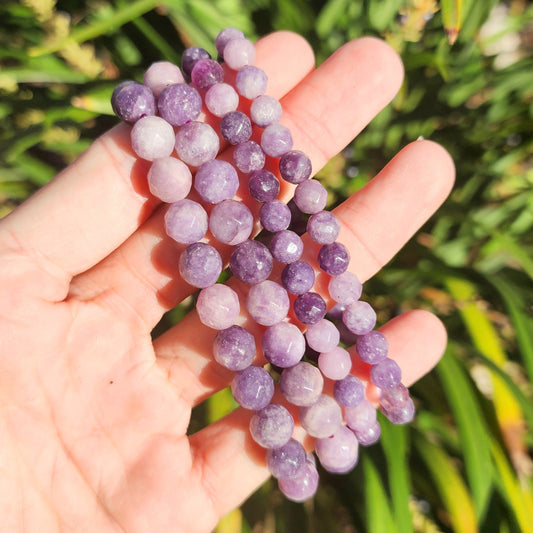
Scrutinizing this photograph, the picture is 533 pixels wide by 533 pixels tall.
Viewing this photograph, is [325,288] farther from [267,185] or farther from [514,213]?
[514,213]

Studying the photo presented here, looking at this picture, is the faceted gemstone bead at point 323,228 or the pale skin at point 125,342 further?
A: the faceted gemstone bead at point 323,228

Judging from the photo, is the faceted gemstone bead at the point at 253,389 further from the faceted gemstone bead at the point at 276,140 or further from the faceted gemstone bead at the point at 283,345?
the faceted gemstone bead at the point at 276,140

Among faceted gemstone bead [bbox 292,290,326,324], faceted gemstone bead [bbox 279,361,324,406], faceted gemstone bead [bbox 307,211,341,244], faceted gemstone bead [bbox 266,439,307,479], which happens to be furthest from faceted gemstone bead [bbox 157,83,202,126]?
faceted gemstone bead [bbox 266,439,307,479]

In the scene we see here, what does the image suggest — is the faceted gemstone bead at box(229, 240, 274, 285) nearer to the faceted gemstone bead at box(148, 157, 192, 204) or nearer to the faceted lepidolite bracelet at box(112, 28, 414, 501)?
the faceted lepidolite bracelet at box(112, 28, 414, 501)

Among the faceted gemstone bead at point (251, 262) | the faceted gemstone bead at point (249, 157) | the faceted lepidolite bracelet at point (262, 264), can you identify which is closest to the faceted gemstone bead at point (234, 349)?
the faceted lepidolite bracelet at point (262, 264)

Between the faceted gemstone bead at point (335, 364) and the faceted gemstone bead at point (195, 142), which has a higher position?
the faceted gemstone bead at point (195, 142)

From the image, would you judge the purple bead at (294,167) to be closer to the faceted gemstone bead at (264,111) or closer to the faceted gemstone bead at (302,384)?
the faceted gemstone bead at (264,111)

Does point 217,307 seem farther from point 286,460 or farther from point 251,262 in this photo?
point 286,460

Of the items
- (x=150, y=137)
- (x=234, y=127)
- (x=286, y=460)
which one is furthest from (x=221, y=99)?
(x=286, y=460)
